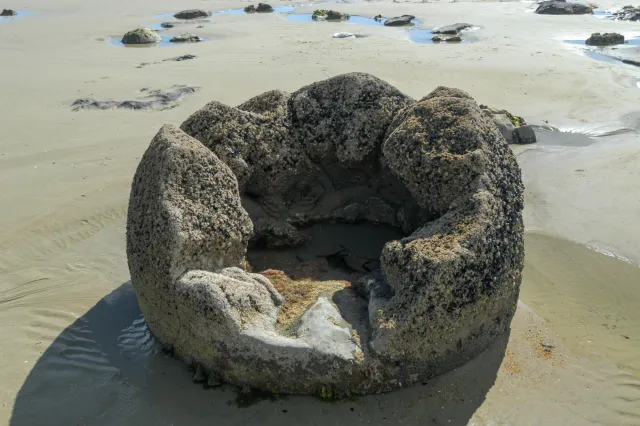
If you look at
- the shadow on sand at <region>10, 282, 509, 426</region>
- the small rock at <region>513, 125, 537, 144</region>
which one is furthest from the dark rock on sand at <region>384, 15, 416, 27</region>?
the shadow on sand at <region>10, 282, 509, 426</region>

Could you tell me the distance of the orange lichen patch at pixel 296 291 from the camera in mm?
3729

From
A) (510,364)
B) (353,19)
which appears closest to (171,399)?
(510,364)

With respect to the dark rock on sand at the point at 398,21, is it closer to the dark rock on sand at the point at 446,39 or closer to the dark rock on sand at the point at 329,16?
the dark rock on sand at the point at 329,16

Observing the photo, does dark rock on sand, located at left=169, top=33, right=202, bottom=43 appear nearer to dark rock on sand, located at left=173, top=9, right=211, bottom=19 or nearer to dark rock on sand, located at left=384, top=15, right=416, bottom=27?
dark rock on sand, located at left=173, top=9, right=211, bottom=19

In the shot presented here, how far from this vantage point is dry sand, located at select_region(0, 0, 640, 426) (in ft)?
11.9

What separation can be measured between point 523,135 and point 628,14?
14.9 m

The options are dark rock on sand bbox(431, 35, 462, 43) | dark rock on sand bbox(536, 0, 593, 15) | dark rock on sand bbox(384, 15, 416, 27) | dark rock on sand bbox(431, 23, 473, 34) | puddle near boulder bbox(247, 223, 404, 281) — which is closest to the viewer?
puddle near boulder bbox(247, 223, 404, 281)

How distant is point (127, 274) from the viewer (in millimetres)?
5152

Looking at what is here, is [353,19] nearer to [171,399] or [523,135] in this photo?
[523,135]

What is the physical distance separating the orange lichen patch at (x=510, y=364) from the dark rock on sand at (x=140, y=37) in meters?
13.7

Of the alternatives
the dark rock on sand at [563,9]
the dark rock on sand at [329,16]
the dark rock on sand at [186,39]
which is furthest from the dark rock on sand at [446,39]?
the dark rock on sand at [563,9]

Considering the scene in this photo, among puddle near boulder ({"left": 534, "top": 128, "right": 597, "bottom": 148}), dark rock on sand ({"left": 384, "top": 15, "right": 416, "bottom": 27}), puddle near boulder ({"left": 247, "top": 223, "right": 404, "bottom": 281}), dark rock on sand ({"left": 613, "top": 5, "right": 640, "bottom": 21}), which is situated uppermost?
dark rock on sand ({"left": 613, "top": 5, "right": 640, "bottom": 21})

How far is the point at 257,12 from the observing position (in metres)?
21.4

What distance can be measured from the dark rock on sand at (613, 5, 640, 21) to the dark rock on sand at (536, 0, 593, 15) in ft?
3.28
